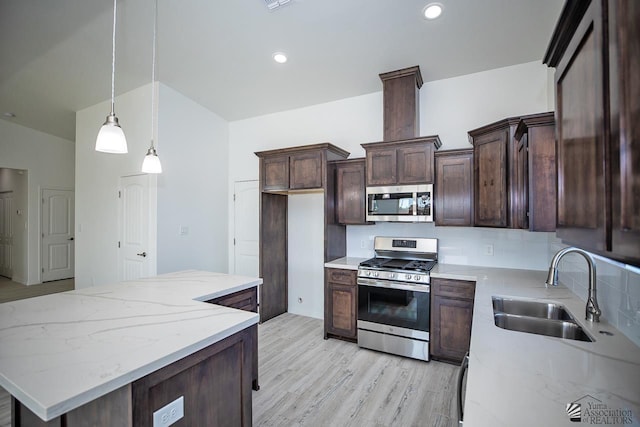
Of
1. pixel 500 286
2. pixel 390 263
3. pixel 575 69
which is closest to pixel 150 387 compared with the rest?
pixel 575 69

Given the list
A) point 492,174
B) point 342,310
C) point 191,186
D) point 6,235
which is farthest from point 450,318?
point 6,235

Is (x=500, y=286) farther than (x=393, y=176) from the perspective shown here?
No

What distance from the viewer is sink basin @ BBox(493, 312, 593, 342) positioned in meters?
1.58

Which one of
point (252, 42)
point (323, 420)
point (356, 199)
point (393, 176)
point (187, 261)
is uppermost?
point (252, 42)

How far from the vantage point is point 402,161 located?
10.8ft

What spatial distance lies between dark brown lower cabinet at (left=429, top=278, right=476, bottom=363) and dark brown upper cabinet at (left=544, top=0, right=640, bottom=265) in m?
1.97

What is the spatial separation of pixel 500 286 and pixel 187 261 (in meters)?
3.94

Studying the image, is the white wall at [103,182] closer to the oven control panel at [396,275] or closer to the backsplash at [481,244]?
the oven control panel at [396,275]

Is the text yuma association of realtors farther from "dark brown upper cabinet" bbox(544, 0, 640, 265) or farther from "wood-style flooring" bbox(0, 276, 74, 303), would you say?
Answer: "wood-style flooring" bbox(0, 276, 74, 303)

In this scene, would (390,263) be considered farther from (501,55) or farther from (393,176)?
(501,55)

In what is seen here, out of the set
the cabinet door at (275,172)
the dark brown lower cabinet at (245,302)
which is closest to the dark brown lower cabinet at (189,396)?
the dark brown lower cabinet at (245,302)

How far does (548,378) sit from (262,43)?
346 cm

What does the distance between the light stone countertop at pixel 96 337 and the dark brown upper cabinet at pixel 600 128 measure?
1.43m

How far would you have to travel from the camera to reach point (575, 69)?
37.0 inches
